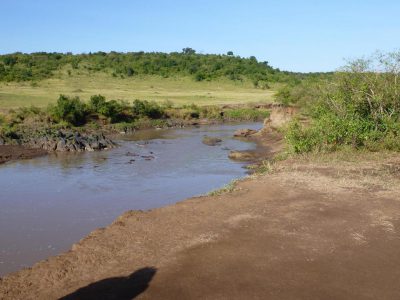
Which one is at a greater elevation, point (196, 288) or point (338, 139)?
point (338, 139)

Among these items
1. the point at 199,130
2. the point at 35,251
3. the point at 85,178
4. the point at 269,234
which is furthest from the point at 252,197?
the point at 199,130

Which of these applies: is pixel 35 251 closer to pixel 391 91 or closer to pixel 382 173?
pixel 382 173

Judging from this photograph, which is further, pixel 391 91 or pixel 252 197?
pixel 391 91

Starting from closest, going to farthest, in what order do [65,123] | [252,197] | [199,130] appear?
[252,197], [65,123], [199,130]

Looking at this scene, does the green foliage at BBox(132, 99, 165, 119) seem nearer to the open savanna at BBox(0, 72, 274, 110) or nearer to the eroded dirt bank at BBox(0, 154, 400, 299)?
the open savanna at BBox(0, 72, 274, 110)

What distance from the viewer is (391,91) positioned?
67.2ft

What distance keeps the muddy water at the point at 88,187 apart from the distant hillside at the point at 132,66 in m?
38.7

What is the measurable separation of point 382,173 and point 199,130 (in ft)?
86.3

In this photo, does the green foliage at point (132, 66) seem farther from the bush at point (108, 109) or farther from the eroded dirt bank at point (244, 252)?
the eroded dirt bank at point (244, 252)

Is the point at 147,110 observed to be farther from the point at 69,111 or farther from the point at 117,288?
the point at 117,288

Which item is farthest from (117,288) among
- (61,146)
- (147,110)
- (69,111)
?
(147,110)

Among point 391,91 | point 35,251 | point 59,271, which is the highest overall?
point 391,91

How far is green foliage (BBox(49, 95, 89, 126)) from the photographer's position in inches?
1415

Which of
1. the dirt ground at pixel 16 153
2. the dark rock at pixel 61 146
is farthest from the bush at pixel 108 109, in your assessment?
the dirt ground at pixel 16 153
